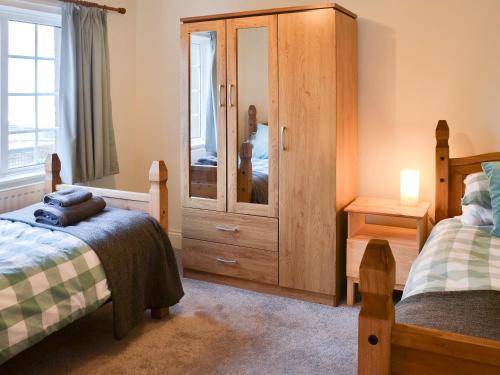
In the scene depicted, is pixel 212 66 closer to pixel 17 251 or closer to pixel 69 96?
pixel 69 96

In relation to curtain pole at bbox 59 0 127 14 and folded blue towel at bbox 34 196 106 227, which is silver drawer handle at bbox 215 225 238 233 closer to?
folded blue towel at bbox 34 196 106 227

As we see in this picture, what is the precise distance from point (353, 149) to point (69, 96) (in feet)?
6.65

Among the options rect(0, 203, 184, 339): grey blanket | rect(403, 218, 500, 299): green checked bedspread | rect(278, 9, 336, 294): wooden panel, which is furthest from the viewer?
rect(278, 9, 336, 294): wooden panel

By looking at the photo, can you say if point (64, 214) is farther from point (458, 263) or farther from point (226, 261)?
point (458, 263)

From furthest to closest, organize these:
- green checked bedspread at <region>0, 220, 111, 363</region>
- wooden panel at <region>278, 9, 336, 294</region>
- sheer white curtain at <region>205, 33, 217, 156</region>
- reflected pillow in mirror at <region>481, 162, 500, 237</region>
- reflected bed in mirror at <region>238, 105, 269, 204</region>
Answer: sheer white curtain at <region>205, 33, 217, 156</region>, reflected bed in mirror at <region>238, 105, 269, 204</region>, wooden panel at <region>278, 9, 336, 294</region>, reflected pillow in mirror at <region>481, 162, 500, 237</region>, green checked bedspread at <region>0, 220, 111, 363</region>

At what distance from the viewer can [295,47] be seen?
11.0 ft

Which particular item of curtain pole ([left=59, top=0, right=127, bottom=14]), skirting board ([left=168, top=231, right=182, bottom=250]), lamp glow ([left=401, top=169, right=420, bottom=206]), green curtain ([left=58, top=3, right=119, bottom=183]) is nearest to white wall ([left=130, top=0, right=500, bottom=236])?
lamp glow ([left=401, top=169, right=420, bottom=206])

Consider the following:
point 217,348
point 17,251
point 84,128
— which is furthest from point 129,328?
point 84,128

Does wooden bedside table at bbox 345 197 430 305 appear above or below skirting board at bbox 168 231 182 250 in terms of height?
above

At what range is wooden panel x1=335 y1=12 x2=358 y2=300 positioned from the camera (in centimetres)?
333

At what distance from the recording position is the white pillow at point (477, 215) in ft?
9.29

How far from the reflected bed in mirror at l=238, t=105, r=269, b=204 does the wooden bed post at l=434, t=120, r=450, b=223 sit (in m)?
1.06

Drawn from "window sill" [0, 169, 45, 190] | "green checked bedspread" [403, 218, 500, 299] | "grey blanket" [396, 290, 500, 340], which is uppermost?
"window sill" [0, 169, 45, 190]

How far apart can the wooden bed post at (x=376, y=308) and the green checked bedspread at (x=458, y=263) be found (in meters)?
0.69
